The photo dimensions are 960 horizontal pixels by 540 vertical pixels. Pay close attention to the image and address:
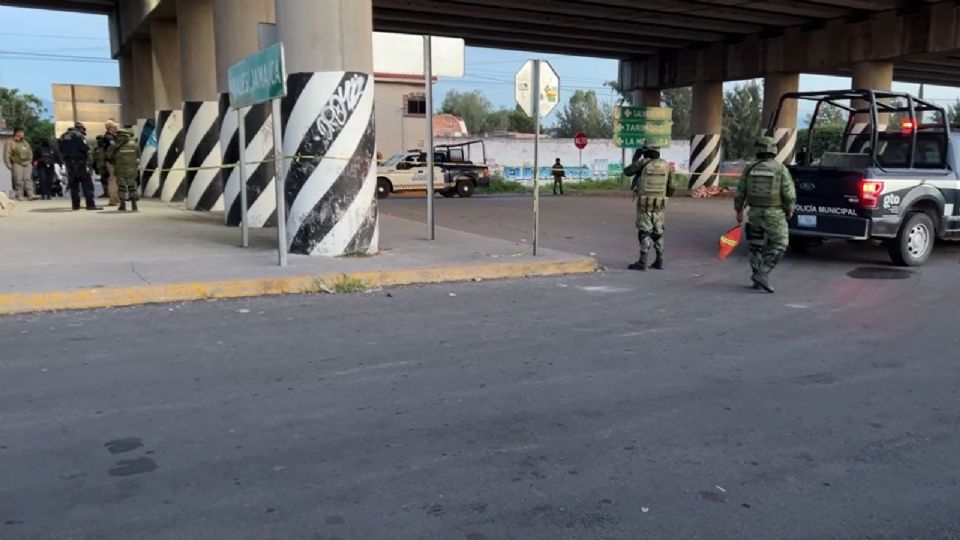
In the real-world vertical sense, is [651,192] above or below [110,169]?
below

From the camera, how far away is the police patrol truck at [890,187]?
10.6 metres

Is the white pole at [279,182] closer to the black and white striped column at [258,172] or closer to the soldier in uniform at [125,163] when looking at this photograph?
the black and white striped column at [258,172]

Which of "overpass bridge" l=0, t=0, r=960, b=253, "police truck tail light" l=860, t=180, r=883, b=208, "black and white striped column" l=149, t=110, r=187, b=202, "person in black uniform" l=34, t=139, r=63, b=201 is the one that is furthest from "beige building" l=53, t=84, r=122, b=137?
"police truck tail light" l=860, t=180, r=883, b=208

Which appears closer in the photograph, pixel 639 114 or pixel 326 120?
pixel 326 120

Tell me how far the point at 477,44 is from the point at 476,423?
Answer: 2770cm

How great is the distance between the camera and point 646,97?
1350 inches

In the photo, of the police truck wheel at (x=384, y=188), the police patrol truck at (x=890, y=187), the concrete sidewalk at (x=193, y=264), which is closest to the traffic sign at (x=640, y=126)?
the police truck wheel at (x=384, y=188)

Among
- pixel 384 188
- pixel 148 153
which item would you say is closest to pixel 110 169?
pixel 148 153

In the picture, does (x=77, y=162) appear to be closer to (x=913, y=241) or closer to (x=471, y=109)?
(x=913, y=241)

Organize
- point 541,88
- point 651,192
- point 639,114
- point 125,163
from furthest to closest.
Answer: point 639,114 < point 125,163 < point 541,88 < point 651,192

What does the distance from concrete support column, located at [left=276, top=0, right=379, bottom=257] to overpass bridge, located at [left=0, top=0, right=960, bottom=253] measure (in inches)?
0.7

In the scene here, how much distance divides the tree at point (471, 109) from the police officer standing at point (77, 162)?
225ft

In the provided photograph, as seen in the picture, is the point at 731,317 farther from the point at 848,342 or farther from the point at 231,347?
the point at 231,347

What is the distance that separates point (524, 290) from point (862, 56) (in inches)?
807
